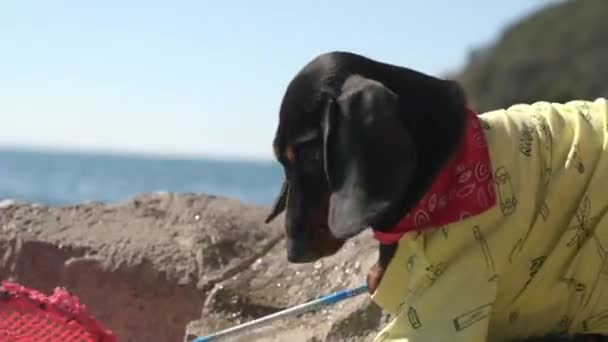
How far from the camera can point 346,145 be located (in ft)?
9.21

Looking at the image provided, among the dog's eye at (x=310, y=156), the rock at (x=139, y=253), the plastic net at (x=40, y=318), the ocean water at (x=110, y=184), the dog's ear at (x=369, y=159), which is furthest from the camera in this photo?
the ocean water at (x=110, y=184)

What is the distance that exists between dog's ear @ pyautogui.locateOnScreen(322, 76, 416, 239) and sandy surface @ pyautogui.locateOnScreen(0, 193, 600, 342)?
3.58 ft

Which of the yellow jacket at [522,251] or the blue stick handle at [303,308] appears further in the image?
the blue stick handle at [303,308]

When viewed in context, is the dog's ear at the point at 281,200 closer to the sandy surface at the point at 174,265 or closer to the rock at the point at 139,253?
the sandy surface at the point at 174,265

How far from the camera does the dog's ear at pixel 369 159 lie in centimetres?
275

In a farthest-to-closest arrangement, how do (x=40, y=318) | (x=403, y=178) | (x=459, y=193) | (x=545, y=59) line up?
(x=545, y=59)
(x=40, y=318)
(x=459, y=193)
(x=403, y=178)

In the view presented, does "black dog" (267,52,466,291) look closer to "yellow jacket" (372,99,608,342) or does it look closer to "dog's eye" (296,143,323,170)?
"dog's eye" (296,143,323,170)

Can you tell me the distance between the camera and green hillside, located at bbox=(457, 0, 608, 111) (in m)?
45.1

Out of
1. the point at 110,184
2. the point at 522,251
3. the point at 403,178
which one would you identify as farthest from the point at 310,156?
the point at 110,184

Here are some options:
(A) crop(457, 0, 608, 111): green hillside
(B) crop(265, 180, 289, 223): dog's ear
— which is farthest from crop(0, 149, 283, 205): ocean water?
(A) crop(457, 0, 608, 111): green hillside

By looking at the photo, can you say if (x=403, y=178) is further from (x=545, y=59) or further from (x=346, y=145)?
(x=545, y=59)

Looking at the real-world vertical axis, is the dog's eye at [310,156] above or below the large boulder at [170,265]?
above

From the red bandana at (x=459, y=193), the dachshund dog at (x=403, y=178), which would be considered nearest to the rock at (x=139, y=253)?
the dachshund dog at (x=403, y=178)

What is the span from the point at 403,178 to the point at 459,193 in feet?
0.68
